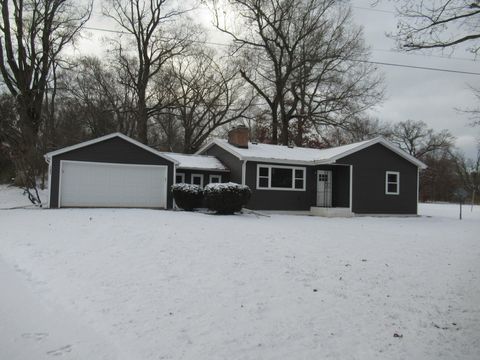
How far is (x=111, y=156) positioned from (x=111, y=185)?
1.33 metres

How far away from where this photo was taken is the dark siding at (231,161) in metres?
20.1

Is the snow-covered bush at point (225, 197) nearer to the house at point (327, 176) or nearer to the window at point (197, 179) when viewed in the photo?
the house at point (327, 176)

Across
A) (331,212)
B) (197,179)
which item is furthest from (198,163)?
(331,212)

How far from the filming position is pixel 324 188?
858 inches

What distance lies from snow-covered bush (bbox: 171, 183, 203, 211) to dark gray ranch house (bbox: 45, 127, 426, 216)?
→ 0.97 metres

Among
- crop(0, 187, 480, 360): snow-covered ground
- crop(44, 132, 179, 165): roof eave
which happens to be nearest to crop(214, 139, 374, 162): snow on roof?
crop(44, 132, 179, 165): roof eave

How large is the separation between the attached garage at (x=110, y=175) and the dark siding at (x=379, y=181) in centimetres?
932

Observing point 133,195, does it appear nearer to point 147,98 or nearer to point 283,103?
point 147,98

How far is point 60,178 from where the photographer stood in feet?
57.0

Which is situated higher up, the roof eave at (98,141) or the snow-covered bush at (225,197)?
the roof eave at (98,141)

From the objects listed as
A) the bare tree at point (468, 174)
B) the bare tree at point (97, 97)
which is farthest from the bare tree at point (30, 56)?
the bare tree at point (468, 174)

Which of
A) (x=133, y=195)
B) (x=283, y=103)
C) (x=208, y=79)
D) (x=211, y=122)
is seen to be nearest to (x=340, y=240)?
(x=133, y=195)

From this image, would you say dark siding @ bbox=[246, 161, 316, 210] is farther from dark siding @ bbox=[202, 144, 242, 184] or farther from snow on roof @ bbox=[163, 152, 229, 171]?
snow on roof @ bbox=[163, 152, 229, 171]

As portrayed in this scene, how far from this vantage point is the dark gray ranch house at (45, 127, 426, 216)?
704 inches
